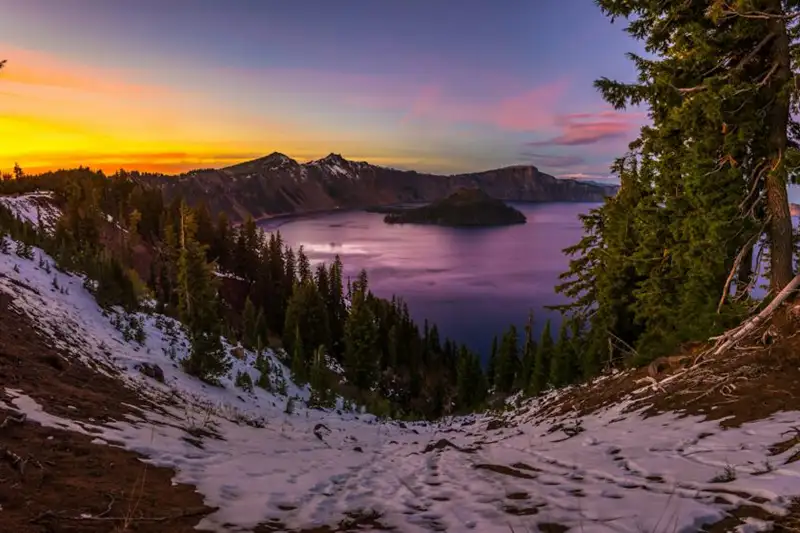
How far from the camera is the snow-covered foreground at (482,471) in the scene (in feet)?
14.1

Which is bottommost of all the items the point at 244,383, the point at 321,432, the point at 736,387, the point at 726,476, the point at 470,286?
the point at 470,286

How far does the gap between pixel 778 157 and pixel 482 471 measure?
9.53 m

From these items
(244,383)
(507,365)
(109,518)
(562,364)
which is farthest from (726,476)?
(507,365)

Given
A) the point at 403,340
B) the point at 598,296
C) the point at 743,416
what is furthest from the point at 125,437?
the point at 403,340

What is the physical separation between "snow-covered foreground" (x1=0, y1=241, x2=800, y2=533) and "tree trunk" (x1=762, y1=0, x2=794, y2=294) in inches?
207

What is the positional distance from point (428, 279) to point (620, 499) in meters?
147

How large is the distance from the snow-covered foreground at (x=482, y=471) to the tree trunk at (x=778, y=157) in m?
5.25

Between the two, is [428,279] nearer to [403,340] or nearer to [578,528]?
[403,340]

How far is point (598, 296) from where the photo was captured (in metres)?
19.6

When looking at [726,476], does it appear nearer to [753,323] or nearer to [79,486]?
[753,323]

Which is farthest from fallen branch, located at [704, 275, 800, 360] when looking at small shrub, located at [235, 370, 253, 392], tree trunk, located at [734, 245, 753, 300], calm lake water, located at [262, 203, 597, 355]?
calm lake water, located at [262, 203, 597, 355]

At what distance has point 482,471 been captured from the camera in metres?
6.80

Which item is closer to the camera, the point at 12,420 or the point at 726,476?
the point at 726,476

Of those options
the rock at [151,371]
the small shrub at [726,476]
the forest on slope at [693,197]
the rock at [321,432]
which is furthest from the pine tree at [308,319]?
the small shrub at [726,476]
